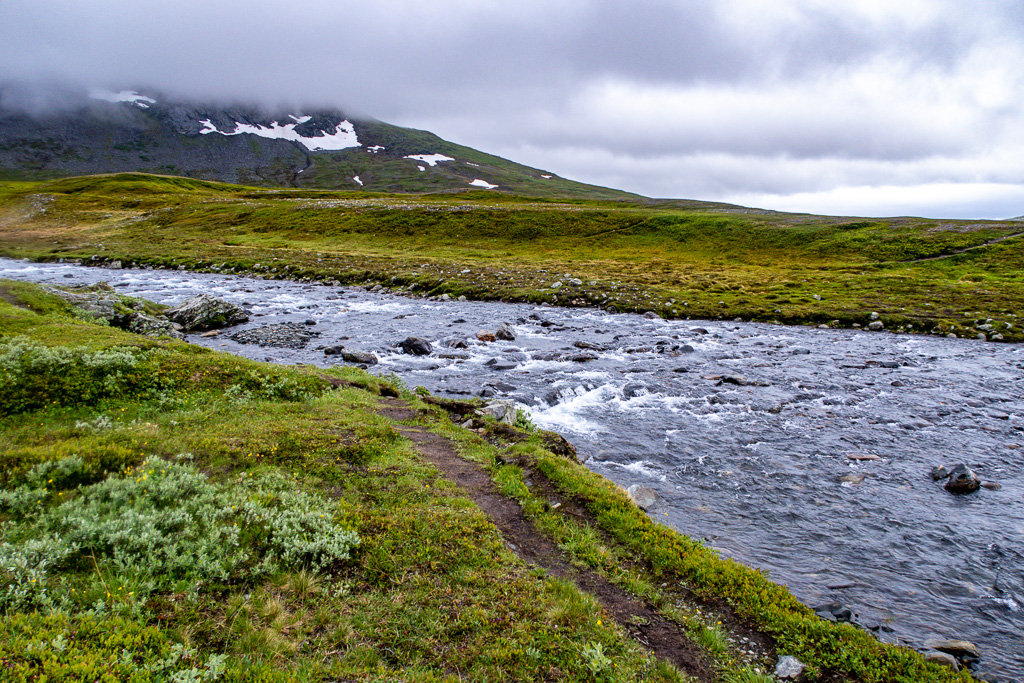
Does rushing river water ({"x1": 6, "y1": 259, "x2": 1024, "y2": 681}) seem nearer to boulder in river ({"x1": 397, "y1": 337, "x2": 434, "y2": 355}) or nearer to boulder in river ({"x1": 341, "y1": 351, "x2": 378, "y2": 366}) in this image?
boulder in river ({"x1": 397, "y1": 337, "x2": 434, "y2": 355})

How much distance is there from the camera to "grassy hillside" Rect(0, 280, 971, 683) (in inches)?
245

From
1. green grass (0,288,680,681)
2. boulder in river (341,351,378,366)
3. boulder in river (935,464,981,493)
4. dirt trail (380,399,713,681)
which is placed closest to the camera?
green grass (0,288,680,681)

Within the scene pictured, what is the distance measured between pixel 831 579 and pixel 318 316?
3505cm

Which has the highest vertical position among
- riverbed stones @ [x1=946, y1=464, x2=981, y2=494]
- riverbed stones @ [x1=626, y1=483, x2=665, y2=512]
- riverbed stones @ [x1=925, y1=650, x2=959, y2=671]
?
riverbed stones @ [x1=946, y1=464, x2=981, y2=494]

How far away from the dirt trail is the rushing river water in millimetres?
3954

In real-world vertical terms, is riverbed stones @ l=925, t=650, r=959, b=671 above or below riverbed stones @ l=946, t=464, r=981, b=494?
below

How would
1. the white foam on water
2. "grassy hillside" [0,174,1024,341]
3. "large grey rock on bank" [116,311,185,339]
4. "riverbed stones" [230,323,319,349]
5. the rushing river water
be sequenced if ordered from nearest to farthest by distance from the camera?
Result: the rushing river water
"large grey rock on bank" [116,311,185,339]
"riverbed stones" [230,323,319,349]
the white foam on water
"grassy hillside" [0,174,1024,341]

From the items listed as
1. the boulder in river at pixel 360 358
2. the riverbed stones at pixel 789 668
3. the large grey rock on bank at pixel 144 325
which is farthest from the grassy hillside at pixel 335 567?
the large grey rock on bank at pixel 144 325

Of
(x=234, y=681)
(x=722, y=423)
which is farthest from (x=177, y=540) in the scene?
(x=722, y=423)

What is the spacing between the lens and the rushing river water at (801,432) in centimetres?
1048

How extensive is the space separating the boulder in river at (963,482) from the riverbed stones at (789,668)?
34.7 ft

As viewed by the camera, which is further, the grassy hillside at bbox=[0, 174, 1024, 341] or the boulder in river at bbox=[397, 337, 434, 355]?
the grassy hillside at bbox=[0, 174, 1024, 341]

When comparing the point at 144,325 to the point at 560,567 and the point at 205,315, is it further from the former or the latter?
the point at 560,567

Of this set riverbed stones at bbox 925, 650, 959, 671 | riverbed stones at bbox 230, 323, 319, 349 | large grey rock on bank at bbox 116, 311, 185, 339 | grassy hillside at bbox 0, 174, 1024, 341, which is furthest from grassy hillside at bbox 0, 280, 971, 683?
grassy hillside at bbox 0, 174, 1024, 341
